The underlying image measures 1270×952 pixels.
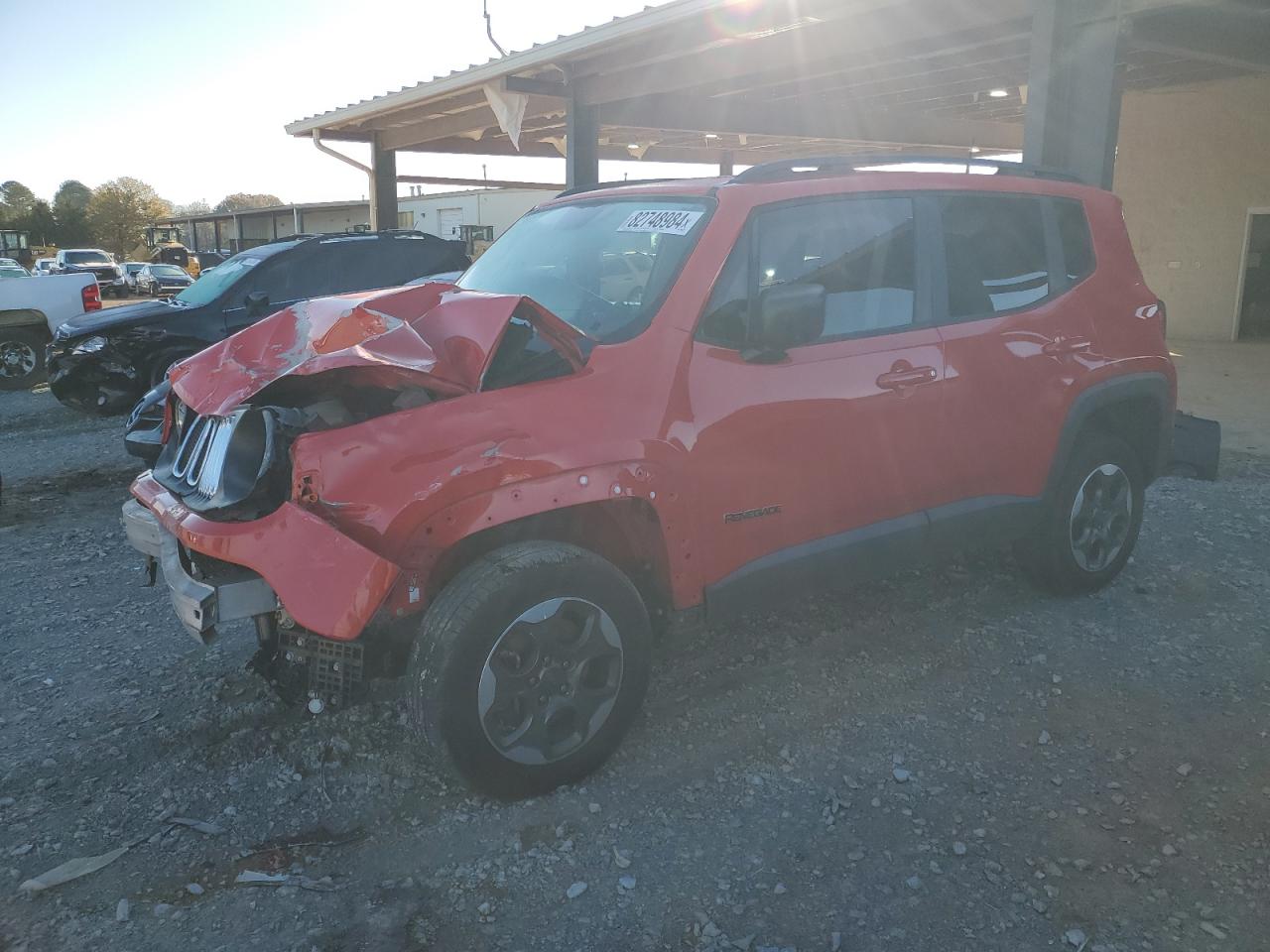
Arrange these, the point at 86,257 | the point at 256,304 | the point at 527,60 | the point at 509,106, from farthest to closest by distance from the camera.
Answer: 1. the point at 86,257
2. the point at 509,106
3. the point at 527,60
4. the point at 256,304

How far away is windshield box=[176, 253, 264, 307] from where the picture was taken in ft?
31.0

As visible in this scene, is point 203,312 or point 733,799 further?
point 203,312

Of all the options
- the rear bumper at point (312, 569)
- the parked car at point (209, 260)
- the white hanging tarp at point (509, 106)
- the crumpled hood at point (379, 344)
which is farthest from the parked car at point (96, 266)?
the rear bumper at point (312, 569)

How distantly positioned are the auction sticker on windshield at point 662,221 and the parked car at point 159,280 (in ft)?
118

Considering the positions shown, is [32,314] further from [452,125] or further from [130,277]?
[130,277]

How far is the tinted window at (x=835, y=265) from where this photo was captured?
3.44 meters

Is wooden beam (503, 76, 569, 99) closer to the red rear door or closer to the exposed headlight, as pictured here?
the exposed headlight

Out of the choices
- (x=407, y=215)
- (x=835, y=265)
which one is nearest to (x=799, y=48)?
(x=835, y=265)

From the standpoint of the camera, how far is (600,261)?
3756 mm

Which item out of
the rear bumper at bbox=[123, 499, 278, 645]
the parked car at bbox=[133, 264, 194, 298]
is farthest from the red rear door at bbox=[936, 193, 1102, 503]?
the parked car at bbox=[133, 264, 194, 298]

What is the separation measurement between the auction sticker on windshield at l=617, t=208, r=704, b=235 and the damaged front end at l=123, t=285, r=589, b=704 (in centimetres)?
63

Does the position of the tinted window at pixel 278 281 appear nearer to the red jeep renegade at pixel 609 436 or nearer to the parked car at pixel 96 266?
the red jeep renegade at pixel 609 436

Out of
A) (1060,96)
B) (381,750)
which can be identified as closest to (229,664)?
(381,750)

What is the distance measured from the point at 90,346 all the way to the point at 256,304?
1628 mm
